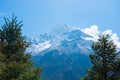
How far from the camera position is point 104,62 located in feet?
79.8

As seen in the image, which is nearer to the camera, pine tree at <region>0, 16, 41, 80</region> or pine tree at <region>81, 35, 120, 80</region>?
pine tree at <region>0, 16, 41, 80</region>

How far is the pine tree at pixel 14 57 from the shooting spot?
2108 cm

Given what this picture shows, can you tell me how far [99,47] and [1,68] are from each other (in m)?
9.75

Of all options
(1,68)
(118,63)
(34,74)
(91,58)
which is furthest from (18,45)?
(118,63)

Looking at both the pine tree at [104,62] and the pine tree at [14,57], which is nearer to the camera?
the pine tree at [14,57]

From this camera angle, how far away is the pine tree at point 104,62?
936 inches

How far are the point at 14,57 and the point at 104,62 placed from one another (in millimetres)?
8774

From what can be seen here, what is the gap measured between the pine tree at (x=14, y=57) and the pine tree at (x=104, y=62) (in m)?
5.48

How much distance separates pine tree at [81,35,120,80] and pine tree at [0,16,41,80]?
18.0 feet

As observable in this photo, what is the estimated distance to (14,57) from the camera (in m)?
25.2

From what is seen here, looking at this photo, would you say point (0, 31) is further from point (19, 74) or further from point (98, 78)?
point (98, 78)

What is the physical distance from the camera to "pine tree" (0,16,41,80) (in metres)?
21.1

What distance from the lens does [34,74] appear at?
2431cm

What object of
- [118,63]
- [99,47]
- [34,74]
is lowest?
[34,74]
